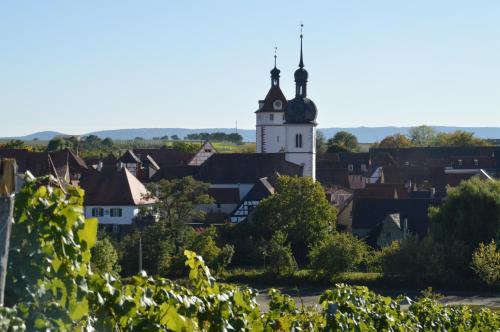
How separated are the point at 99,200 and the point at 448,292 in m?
20.1

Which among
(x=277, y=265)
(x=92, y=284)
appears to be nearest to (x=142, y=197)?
(x=277, y=265)

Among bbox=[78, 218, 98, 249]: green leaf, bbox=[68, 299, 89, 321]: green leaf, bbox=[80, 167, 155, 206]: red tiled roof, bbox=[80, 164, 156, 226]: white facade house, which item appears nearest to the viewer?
bbox=[68, 299, 89, 321]: green leaf

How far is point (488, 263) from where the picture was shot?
118 feet

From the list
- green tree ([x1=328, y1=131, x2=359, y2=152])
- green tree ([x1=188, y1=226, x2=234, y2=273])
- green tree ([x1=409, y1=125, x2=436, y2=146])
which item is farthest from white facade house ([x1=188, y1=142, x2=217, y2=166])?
green tree ([x1=409, y1=125, x2=436, y2=146])

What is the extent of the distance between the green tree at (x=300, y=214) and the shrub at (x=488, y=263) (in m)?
9.52

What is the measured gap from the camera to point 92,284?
197 inches

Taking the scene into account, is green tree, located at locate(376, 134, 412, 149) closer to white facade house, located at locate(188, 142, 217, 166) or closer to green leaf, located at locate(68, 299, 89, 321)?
white facade house, located at locate(188, 142, 217, 166)

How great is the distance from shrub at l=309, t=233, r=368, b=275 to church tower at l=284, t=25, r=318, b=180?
2474 centimetres

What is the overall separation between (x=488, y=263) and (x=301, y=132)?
29.6m

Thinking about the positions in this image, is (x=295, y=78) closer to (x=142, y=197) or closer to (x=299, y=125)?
(x=299, y=125)

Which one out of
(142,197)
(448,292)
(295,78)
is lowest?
(448,292)

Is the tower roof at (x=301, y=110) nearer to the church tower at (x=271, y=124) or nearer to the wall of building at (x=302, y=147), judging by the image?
the wall of building at (x=302, y=147)

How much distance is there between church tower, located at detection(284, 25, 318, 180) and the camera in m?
63.9

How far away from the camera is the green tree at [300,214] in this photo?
144 feet
